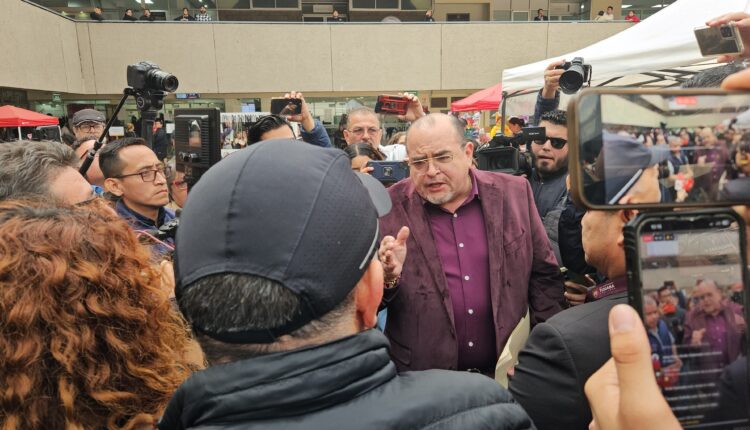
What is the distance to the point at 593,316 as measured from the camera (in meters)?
1.13

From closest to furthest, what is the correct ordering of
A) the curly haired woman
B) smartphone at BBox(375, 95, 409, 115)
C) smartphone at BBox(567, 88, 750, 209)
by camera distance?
smartphone at BBox(567, 88, 750, 209) < the curly haired woman < smartphone at BBox(375, 95, 409, 115)

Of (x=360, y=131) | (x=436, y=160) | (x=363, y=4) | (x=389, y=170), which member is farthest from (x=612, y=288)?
(x=363, y=4)

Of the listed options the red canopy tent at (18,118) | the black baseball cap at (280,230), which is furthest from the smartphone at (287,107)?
the red canopy tent at (18,118)

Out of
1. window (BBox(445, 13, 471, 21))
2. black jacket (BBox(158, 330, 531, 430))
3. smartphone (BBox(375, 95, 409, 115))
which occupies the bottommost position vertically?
black jacket (BBox(158, 330, 531, 430))

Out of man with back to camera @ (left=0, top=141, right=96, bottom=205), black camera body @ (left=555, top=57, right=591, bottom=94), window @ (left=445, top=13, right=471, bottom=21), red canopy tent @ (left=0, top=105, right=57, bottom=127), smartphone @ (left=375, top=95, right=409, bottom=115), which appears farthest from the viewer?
window @ (left=445, top=13, right=471, bottom=21)

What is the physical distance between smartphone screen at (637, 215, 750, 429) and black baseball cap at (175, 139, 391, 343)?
15.4 inches

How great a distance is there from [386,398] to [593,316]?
651mm

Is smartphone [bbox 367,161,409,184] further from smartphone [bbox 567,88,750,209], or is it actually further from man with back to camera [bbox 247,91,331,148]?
smartphone [bbox 567,88,750,209]

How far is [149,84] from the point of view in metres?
2.48

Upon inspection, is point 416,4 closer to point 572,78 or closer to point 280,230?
point 572,78

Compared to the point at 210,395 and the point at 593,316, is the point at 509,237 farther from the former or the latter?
the point at 210,395

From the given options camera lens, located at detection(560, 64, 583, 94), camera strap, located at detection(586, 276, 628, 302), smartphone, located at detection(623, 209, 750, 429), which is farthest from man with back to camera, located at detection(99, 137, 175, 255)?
smartphone, located at detection(623, 209, 750, 429)

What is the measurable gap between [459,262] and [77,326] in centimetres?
142

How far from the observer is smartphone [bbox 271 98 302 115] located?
10.9 ft
